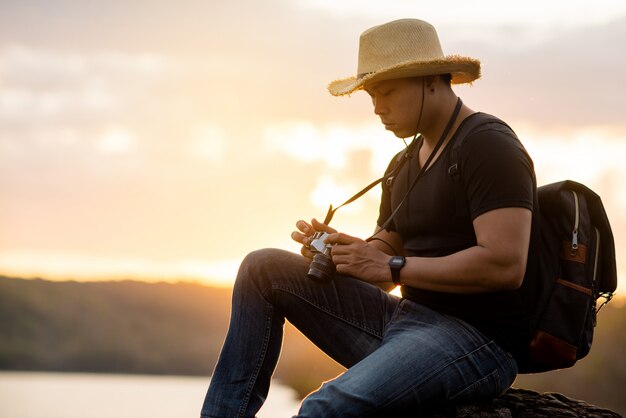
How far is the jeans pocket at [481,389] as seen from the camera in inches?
134

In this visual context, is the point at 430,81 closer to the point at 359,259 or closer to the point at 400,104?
the point at 400,104

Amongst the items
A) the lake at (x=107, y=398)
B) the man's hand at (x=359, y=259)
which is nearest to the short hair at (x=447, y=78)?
the man's hand at (x=359, y=259)

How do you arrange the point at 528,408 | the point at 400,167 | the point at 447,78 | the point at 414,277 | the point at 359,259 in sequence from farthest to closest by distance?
the point at 400,167
the point at 447,78
the point at 528,408
the point at 359,259
the point at 414,277

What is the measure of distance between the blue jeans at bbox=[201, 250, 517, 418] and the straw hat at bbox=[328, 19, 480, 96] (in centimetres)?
93

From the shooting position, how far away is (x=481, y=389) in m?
3.46

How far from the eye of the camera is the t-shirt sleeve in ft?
10.6

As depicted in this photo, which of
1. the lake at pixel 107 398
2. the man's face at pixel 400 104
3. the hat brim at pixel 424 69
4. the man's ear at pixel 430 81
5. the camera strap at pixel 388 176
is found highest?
Answer: the hat brim at pixel 424 69

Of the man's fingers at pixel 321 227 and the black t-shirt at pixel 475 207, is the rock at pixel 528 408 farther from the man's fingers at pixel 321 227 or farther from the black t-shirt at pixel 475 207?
the man's fingers at pixel 321 227

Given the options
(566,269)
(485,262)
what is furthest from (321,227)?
(566,269)

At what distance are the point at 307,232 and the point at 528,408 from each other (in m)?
1.24

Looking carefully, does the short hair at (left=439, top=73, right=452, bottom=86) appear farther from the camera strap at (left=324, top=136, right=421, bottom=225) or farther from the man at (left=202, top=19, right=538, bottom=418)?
the camera strap at (left=324, top=136, right=421, bottom=225)

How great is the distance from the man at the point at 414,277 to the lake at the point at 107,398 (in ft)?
89.3

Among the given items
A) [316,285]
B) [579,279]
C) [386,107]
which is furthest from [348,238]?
[579,279]

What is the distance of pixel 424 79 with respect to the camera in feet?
12.3
